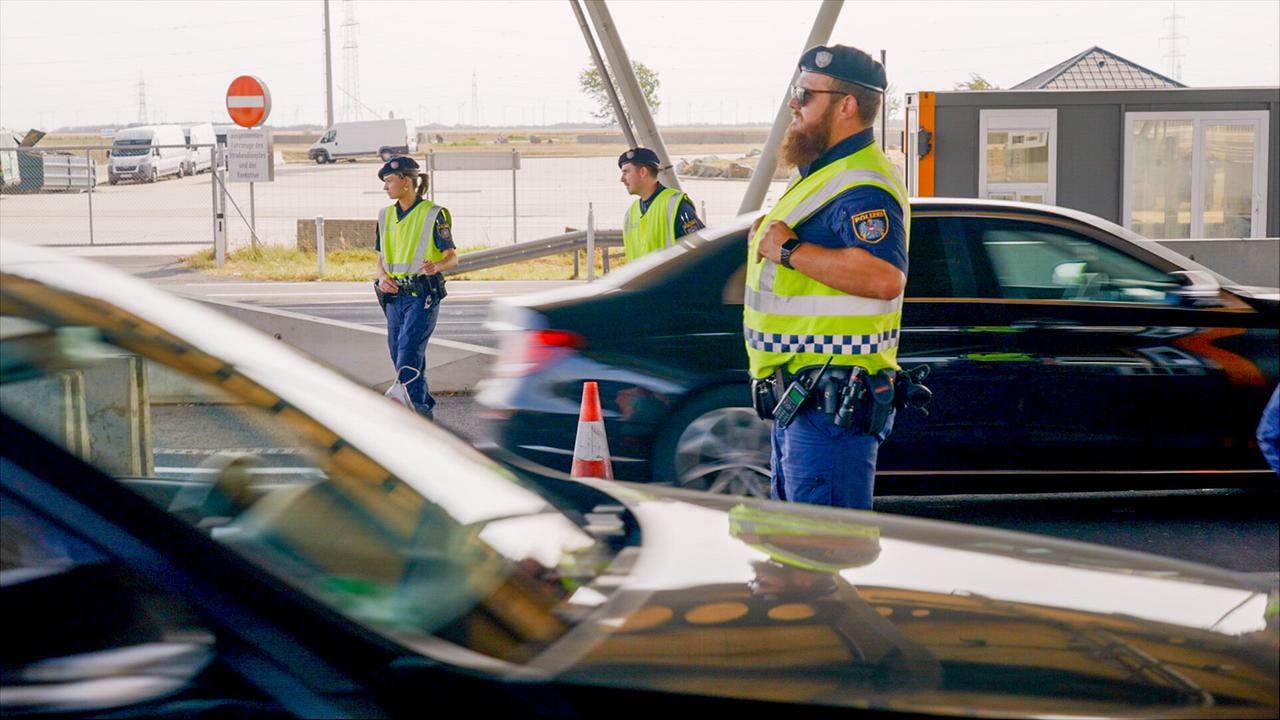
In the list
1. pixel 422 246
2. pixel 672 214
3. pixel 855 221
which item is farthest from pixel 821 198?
pixel 422 246

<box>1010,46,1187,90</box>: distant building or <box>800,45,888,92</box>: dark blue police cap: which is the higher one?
<box>1010,46,1187,90</box>: distant building

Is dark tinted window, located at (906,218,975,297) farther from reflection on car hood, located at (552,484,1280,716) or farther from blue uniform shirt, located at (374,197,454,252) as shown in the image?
blue uniform shirt, located at (374,197,454,252)

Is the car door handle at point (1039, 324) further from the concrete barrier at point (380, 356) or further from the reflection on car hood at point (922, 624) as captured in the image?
the concrete barrier at point (380, 356)

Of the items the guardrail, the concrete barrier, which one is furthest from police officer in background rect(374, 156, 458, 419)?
the guardrail

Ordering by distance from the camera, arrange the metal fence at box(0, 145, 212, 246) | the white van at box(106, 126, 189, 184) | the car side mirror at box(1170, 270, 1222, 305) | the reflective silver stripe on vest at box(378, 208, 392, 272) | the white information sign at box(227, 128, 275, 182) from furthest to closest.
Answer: the white van at box(106, 126, 189, 184)
the metal fence at box(0, 145, 212, 246)
the white information sign at box(227, 128, 275, 182)
the reflective silver stripe on vest at box(378, 208, 392, 272)
the car side mirror at box(1170, 270, 1222, 305)

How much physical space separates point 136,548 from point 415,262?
742 cm

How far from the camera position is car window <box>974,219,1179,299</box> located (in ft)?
20.5

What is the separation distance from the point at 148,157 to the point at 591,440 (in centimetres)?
4337

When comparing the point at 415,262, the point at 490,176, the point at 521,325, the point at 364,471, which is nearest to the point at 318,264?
the point at 415,262

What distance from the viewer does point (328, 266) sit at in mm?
23469

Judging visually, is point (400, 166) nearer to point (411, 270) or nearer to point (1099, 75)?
point (411, 270)

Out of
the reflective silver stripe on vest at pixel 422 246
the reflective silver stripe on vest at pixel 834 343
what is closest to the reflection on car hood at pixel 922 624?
the reflective silver stripe on vest at pixel 834 343

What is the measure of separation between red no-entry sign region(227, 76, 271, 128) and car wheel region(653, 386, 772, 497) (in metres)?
17.3

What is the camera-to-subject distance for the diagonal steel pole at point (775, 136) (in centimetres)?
1156
